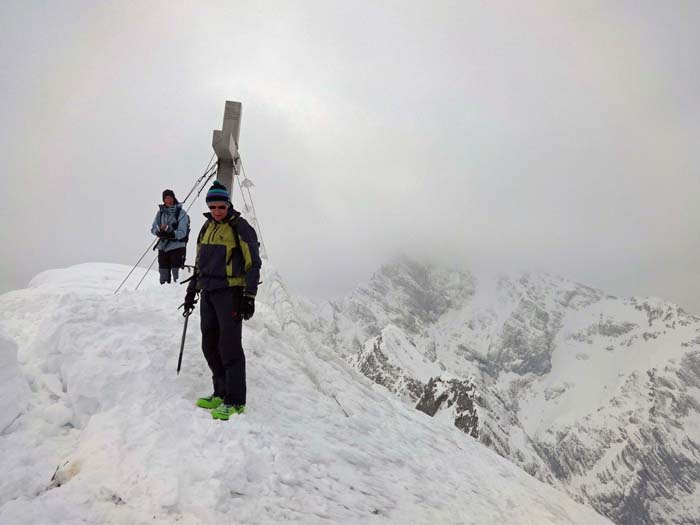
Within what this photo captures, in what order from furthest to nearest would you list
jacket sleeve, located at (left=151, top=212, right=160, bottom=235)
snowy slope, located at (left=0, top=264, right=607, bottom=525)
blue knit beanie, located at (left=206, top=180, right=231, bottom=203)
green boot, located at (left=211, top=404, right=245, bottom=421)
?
jacket sleeve, located at (left=151, top=212, right=160, bottom=235) < blue knit beanie, located at (left=206, top=180, right=231, bottom=203) < green boot, located at (left=211, top=404, right=245, bottom=421) < snowy slope, located at (left=0, top=264, right=607, bottom=525)

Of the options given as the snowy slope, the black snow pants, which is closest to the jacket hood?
the black snow pants

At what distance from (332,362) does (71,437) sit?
5633 mm

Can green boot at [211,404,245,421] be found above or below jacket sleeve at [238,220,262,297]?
below

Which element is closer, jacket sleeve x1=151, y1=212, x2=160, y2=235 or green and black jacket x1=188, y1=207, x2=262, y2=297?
green and black jacket x1=188, y1=207, x2=262, y2=297

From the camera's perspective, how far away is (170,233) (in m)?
11.1

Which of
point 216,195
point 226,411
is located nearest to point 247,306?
point 226,411

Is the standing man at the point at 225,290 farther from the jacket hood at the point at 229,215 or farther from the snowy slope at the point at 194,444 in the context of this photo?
the snowy slope at the point at 194,444

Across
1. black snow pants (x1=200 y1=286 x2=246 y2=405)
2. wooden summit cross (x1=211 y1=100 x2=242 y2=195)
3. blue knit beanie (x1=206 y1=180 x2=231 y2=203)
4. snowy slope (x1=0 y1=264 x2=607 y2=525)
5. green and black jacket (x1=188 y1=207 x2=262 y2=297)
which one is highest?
wooden summit cross (x1=211 y1=100 x2=242 y2=195)

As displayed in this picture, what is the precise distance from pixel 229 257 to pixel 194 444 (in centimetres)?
236

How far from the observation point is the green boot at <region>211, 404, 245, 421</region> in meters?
4.89

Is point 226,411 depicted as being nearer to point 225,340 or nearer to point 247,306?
point 225,340

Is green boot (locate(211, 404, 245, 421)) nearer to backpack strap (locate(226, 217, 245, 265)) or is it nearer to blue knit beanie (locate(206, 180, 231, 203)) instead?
backpack strap (locate(226, 217, 245, 265))

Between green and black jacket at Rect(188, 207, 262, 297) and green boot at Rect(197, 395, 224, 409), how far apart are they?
1.49 m

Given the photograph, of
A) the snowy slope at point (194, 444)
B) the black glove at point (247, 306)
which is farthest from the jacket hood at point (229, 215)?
the snowy slope at point (194, 444)
